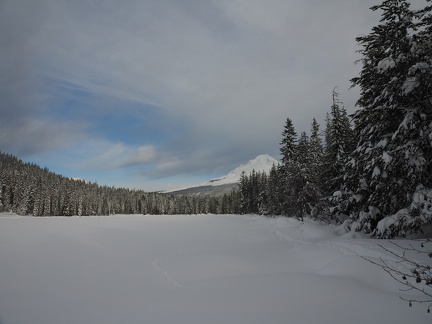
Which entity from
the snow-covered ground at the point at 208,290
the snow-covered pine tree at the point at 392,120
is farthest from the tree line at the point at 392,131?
the snow-covered ground at the point at 208,290

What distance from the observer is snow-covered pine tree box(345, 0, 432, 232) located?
10.9 m

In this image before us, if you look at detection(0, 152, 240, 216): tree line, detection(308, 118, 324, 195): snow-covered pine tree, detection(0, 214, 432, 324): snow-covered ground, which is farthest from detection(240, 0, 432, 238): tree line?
detection(0, 152, 240, 216): tree line

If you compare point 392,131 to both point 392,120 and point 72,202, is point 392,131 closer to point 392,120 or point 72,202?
point 392,120

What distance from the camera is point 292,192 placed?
3409 cm

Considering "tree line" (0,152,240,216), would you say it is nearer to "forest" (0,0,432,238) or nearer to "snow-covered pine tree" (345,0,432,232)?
"forest" (0,0,432,238)

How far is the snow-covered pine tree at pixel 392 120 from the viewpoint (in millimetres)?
10930

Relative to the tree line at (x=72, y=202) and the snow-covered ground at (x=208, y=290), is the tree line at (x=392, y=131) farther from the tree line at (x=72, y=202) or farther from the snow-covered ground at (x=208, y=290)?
the tree line at (x=72, y=202)

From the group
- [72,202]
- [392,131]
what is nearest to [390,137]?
[392,131]

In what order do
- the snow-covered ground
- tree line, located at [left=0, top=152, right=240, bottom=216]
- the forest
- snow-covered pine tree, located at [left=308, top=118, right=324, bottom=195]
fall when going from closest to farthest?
Result: 1. the snow-covered ground
2. the forest
3. snow-covered pine tree, located at [left=308, top=118, right=324, bottom=195]
4. tree line, located at [left=0, top=152, right=240, bottom=216]

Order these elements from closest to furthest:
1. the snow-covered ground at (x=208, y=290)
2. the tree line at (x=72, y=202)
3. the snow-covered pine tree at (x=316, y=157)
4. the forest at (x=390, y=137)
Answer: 1. the snow-covered ground at (x=208, y=290)
2. the forest at (x=390, y=137)
3. the snow-covered pine tree at (x=316, y=157)
4. the tree line at (x=72, y=202)

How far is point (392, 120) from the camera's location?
13617 mm

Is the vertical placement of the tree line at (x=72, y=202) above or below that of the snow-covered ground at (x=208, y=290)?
above

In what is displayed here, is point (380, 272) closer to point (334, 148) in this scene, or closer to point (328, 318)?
point (328, 318)

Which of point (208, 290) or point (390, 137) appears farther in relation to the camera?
point (390, 137)
